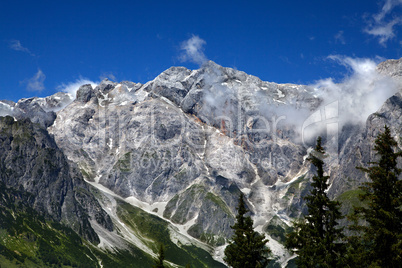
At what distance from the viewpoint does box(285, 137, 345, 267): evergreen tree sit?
3519 centimetres

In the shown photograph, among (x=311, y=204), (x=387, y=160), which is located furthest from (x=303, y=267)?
(x=387, y=160)

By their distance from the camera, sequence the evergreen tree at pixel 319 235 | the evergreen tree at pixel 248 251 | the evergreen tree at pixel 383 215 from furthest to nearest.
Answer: the evergreen tree at pixel 248 251 → the evergreen tree at pixel 319 235 → the evergreen tree at pixel 383 215

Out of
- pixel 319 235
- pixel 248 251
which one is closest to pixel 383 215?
→ pixel 319 235

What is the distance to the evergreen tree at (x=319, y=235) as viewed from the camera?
35188 millimetres

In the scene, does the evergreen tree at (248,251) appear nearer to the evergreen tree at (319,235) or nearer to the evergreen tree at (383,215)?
the evergreen tree at (319,235)

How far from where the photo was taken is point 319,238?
118 feet

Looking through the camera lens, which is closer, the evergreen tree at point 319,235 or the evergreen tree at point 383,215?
the evergreen tree at point 383,215

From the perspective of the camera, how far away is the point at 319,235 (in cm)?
3666

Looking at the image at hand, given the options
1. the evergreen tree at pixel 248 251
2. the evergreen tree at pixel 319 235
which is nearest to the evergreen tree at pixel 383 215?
the evergreen tree at pixel 319 235

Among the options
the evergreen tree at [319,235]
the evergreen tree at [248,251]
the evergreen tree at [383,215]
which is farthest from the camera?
Answer: the evergreen tree at [248,251]

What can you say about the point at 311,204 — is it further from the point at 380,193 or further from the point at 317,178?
the point at 380,193

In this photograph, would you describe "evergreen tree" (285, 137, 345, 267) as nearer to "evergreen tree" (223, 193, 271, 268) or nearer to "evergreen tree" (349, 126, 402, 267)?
"evergreen tree" (349, 126, 402, 267)

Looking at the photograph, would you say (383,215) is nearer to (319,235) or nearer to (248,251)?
(319,235)

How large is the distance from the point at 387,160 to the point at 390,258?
7.20 m
